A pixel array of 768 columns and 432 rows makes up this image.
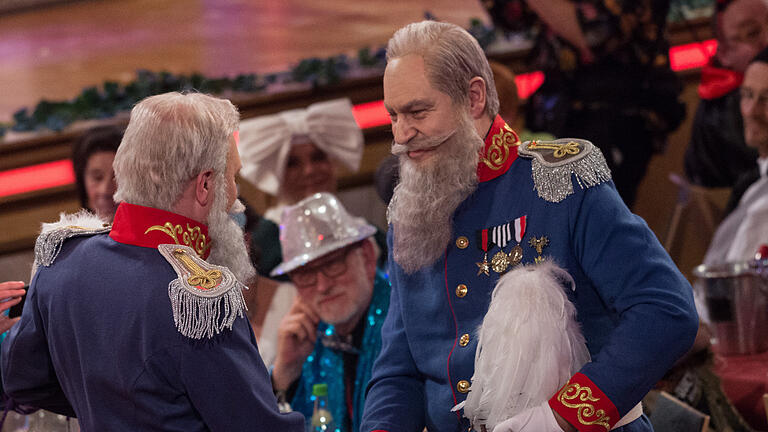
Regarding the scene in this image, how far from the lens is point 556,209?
2.14 meters

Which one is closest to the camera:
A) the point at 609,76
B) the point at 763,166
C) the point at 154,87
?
the point at 763,166

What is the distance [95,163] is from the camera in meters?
4.03

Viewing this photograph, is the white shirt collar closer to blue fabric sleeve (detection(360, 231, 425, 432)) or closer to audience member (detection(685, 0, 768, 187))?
audience member (detection(685, 0, 768, 187))

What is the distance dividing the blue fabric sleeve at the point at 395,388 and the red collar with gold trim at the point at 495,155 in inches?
13.6

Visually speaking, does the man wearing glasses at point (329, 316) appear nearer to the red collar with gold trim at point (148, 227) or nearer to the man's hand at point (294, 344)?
the man's hand at point (294, 344)

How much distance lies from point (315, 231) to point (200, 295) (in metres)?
1.48

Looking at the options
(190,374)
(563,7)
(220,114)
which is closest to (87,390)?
(190,374)

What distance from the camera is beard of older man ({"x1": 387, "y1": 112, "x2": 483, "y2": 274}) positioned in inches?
89.0

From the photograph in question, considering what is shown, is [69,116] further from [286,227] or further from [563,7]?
[563,7]

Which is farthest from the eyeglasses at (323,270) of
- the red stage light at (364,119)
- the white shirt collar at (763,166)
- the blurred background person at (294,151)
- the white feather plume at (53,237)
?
the white shirt collar at (763,166)

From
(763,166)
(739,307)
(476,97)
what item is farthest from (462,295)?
(763,166)

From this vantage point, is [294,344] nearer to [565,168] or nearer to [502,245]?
[502,245]

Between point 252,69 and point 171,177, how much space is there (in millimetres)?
4414

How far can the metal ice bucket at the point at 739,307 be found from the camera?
335cm
